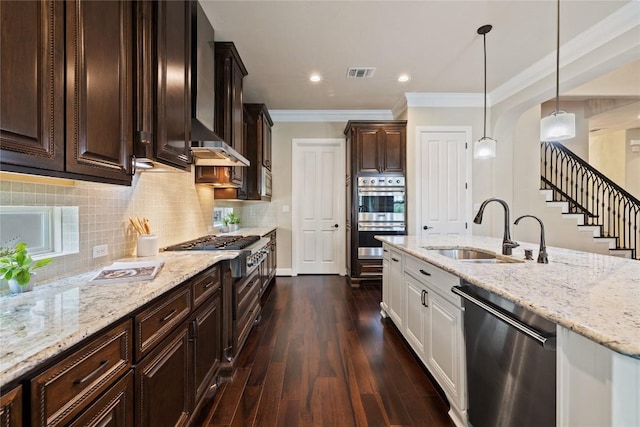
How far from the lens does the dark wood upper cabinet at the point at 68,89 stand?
90cm

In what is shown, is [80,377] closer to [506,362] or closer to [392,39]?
[506,362]

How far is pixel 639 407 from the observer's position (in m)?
0.74

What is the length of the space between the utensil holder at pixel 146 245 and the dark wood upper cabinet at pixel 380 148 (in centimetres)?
319

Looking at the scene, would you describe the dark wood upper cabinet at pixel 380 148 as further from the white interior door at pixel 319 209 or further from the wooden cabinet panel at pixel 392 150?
the white interior door at pixel 319 209

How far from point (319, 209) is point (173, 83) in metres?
3.70

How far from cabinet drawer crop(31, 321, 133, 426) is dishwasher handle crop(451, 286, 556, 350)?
4.75 feet

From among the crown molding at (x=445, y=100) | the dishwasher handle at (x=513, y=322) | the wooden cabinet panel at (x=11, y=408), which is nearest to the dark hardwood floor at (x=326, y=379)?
the dishwasher handle at (x=513, y=322)

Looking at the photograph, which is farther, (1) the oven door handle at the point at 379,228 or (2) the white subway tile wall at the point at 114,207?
(1) the oven door handle at the point at 379,228

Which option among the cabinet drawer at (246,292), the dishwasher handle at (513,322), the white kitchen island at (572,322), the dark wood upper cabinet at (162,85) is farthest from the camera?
the cabinet drawer at (246,292)

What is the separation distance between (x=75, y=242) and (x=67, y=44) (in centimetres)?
97

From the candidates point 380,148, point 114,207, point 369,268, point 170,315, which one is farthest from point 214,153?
point 369,268

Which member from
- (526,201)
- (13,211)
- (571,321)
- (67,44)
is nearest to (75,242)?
(13,211)

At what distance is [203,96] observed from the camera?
2299 millimetres

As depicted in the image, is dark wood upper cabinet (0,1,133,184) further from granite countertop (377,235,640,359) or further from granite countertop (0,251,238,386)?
granite countertop (377,235,640,359)
